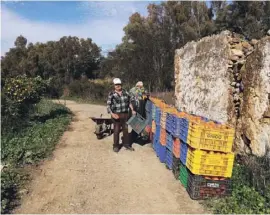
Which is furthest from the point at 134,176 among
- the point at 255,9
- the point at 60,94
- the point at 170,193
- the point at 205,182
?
the point at 255,9

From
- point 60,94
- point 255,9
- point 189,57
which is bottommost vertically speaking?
point 60,94

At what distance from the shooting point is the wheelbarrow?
11.6 meters

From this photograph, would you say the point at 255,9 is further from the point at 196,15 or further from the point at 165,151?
the point at 165,151

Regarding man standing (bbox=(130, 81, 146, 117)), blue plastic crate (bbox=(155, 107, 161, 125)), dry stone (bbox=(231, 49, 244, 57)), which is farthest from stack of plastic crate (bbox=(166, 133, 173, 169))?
man standing (bbox=(130, 81, 146, 117))

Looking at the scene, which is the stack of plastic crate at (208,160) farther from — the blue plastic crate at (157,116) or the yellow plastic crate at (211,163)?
the blue plastic crate at (157,116)

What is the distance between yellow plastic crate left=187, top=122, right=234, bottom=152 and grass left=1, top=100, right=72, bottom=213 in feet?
10.2

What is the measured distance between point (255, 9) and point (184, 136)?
29.6 m

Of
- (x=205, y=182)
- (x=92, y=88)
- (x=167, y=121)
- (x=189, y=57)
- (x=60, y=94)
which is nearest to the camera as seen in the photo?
(x=205, y=182)

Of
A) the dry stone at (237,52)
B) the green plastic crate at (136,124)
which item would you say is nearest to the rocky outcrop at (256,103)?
the dry stone at (237,52)

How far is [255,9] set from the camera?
33875 millimetres

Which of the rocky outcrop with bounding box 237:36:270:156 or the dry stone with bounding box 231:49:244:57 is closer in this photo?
the rocky outcrop with bounding box 237:36:270:156

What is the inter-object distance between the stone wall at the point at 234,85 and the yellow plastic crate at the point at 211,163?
143cm

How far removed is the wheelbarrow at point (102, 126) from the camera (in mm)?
11611

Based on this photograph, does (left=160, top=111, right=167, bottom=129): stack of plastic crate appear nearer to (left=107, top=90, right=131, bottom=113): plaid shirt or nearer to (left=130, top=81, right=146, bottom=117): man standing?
(left=107, top=90, right=131, bottom=113): plaid shirt
